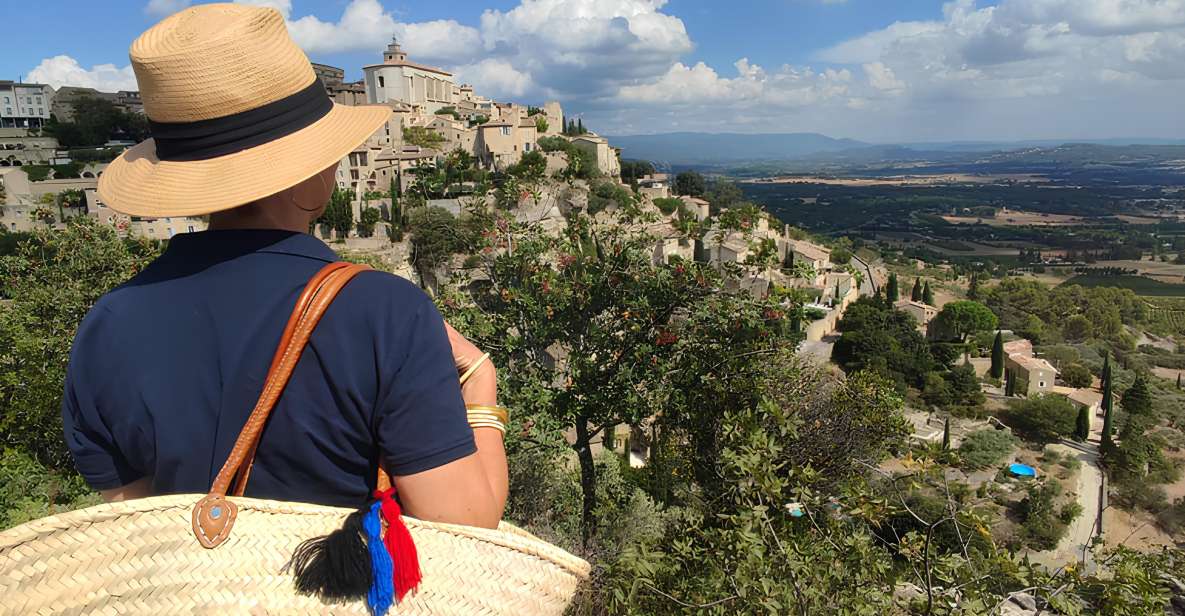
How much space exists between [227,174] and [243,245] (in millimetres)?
124

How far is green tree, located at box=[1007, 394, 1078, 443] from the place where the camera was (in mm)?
28859

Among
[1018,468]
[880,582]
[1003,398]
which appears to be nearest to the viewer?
[880,582]

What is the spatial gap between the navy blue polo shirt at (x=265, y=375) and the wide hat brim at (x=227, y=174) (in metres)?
0.08

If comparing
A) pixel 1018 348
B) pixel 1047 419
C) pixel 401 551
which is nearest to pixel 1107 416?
pixel 1047 419

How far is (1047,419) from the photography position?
29000 mm

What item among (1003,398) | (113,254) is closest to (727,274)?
(113,254)

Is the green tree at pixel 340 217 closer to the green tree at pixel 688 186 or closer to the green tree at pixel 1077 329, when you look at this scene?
the green tree at pixel 688 186

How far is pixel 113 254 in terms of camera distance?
8.56 meters

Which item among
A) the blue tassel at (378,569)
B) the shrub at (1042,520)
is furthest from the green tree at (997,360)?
the blue tassel at (378,569)

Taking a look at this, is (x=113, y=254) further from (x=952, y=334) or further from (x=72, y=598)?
(x=952, y=334)

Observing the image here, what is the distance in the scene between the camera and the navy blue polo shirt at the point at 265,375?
98cm

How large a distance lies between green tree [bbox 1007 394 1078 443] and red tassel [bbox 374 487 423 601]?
116 ft

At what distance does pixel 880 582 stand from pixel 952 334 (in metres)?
44.4

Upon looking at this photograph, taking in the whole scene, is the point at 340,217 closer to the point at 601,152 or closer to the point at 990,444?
the point at 601,152
